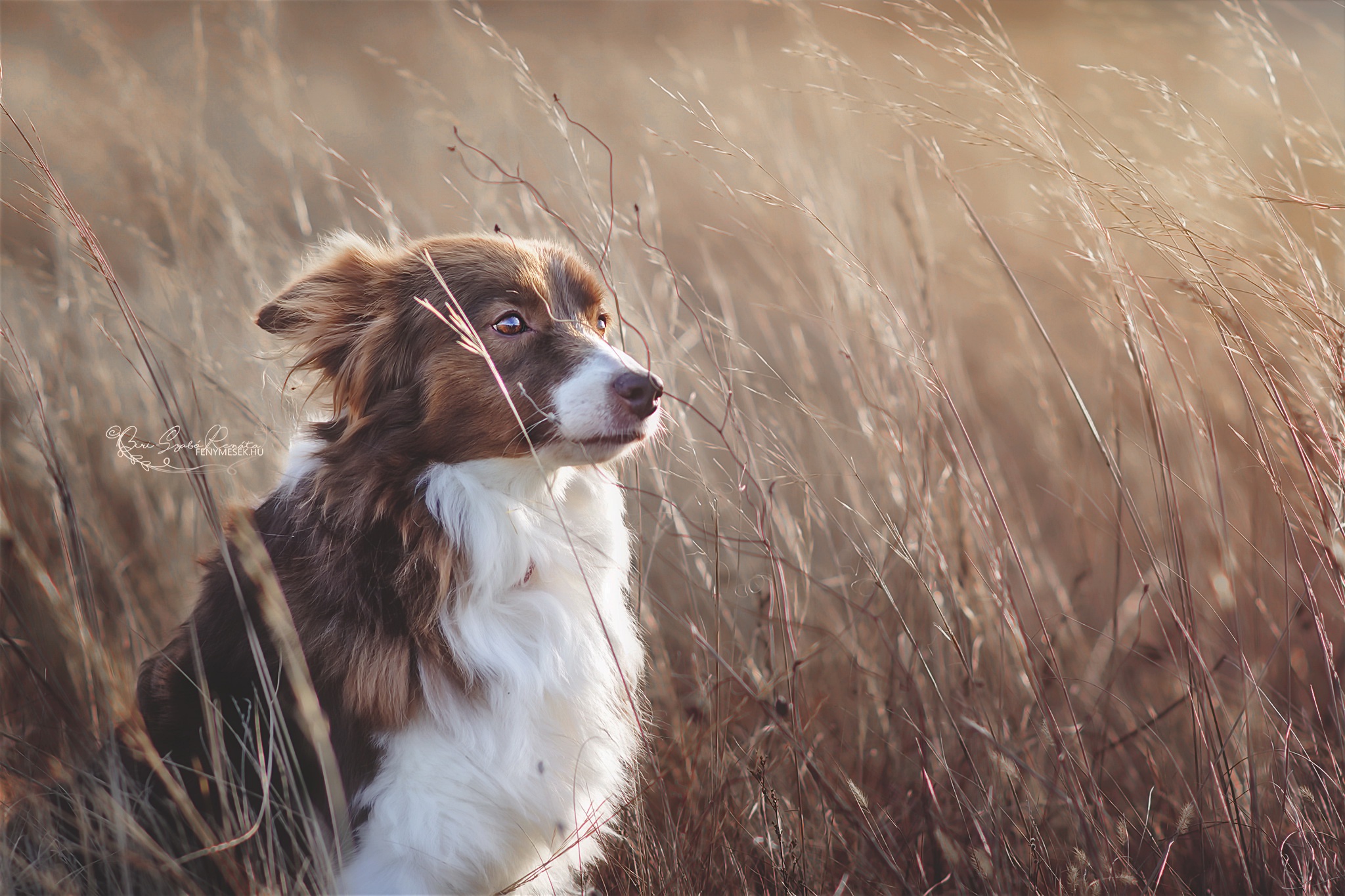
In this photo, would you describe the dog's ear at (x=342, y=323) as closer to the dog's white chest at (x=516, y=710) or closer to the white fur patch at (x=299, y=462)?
the white fur patch at (x=299, y=462)

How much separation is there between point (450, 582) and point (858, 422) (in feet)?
6.63

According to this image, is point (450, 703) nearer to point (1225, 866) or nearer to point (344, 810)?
point (344, 810)

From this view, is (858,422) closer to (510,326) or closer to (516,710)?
(510,326)

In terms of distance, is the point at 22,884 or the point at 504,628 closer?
the point at 22,884

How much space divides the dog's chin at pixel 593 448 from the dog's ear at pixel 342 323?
1.73ft

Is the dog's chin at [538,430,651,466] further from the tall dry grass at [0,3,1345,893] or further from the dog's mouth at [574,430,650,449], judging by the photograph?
the tall dry grass at [0,3,1345,893]

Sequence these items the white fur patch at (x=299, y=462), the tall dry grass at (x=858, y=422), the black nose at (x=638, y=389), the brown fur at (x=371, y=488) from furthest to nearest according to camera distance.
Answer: the white fur patch at (x=299, y=462) → the black nose at (x=638, y=389) → the brown fur at (x=371, y=488) → the tall dry grass at (x=858, y=422)

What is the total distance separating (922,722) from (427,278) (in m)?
1.78

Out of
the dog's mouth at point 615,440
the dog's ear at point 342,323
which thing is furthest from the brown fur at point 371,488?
the dog's mouth at point 615,440

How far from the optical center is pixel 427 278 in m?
2.36

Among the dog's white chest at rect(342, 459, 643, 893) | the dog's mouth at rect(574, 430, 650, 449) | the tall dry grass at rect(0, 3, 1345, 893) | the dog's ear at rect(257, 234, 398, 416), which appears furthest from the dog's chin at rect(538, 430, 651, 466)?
the dog's ear at rect(257, 234, 398, 416)

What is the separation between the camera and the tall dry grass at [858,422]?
182 centimetres

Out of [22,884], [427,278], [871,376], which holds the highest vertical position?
[871,376]

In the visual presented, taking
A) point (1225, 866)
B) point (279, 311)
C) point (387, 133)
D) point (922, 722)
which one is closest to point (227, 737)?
point (279, 311)
